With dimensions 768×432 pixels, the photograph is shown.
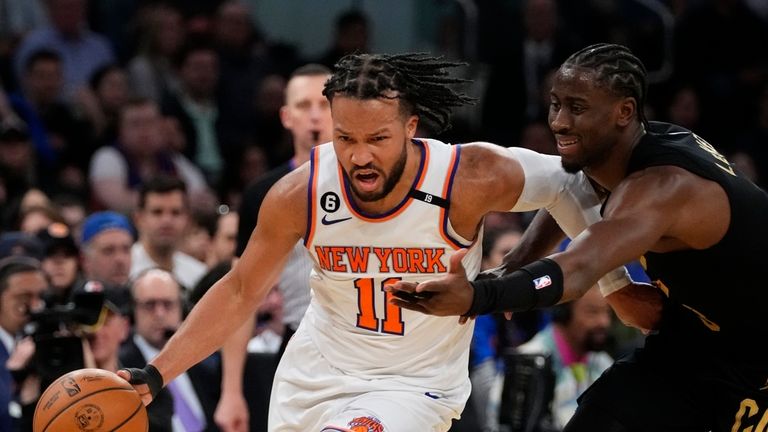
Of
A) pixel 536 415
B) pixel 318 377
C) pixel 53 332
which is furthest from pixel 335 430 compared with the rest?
pixel 536 415

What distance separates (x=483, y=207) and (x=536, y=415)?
2.79 metres

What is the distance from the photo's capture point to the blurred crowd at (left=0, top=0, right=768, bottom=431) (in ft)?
24.0

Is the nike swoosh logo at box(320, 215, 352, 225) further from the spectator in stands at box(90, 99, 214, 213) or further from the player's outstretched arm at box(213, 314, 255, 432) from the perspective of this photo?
the spectator in stands at box(90, 99, 214, 213)

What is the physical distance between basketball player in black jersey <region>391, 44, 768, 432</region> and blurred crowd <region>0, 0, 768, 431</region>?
103 inches

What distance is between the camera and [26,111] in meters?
10.2

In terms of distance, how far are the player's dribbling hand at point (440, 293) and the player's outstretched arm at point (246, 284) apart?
100cm

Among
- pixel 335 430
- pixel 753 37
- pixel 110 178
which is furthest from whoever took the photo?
pixel 753 37

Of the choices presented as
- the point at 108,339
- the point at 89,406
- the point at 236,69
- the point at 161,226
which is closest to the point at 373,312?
the point at 89,406

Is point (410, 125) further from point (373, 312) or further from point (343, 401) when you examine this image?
point (343, 401)

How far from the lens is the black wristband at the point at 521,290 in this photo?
404cm

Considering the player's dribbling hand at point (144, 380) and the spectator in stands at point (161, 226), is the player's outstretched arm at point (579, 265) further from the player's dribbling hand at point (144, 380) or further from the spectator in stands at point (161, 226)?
the spectator in stands at point (161, 226)

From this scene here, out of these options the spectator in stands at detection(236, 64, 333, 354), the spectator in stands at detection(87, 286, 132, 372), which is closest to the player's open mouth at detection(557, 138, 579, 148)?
the spectator in stands at detection(236, 64, 333, 354)

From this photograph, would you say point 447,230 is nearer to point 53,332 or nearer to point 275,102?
point 53,332

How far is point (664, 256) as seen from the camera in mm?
4641
